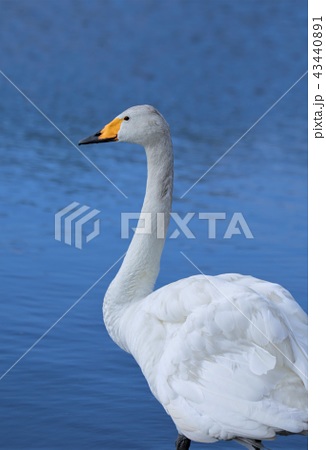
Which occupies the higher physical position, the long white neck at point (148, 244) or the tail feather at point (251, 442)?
the long white neck at point (148, 244)

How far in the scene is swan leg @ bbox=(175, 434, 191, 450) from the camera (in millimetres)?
5594

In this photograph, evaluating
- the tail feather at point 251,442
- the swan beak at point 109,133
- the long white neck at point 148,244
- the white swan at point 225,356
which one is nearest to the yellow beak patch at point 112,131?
the swan beak at point 109,133

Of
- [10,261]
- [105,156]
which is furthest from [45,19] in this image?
[10,261]

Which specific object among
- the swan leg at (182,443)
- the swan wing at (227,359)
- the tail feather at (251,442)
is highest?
the swan wing at (227,359)

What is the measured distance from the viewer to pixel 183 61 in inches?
743

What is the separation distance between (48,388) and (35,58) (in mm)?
13060

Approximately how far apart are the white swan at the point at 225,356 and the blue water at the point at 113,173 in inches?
36.1

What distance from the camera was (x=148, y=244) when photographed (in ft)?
19.9

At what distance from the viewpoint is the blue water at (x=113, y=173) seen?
21.5 ft

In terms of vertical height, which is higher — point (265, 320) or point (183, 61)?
point (183, 61)

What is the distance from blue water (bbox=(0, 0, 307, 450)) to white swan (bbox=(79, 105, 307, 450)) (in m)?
0.92

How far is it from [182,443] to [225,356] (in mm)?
735

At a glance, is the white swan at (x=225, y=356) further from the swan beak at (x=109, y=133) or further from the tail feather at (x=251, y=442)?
the swan beak at (x=109, y=133)

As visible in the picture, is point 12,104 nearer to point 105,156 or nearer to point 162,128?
point 105,156
